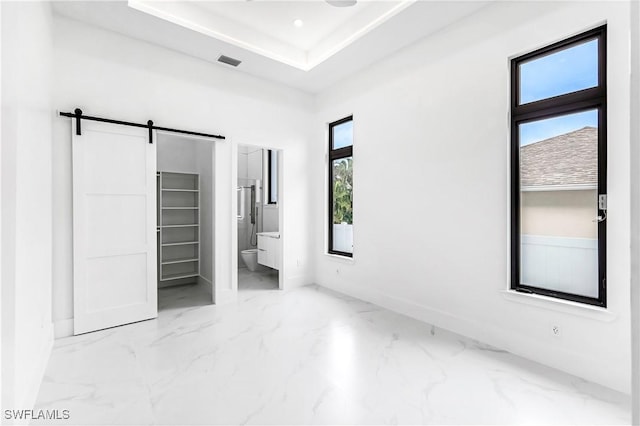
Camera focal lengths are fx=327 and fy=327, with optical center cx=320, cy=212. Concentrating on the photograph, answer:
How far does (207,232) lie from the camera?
4.68 m

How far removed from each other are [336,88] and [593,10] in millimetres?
2912

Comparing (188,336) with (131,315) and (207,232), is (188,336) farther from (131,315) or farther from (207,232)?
(207,232)

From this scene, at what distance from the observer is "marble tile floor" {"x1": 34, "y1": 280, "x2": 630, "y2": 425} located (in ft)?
6.48

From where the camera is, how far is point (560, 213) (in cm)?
260

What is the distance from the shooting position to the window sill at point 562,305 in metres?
2.28

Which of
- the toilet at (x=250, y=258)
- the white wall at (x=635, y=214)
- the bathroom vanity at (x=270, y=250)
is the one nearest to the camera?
the white wall at (x=635, y=214)

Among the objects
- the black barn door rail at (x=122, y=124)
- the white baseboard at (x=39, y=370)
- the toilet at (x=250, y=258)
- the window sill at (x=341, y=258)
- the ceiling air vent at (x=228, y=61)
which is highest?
the ceiling air vent at (x=228, y=61)

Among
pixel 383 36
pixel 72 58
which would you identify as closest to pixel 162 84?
pixel 72 58

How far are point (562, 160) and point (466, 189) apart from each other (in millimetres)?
762

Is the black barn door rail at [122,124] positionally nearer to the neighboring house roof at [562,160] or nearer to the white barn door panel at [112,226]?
the white barn door panel at [112,226]

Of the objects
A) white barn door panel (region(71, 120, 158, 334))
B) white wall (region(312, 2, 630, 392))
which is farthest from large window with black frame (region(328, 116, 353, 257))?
white barn door panel (region(71, 120, 158, 334))

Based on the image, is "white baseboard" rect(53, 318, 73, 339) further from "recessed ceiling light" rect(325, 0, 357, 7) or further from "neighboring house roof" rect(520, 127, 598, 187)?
Result: "neighboring house roof" rect(520, 127, 598, 187)

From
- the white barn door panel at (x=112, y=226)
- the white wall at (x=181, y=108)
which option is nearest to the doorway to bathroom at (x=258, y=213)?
the white wall at (x=181, y=108)

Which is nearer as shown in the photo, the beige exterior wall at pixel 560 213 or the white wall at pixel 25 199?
the white wall at pixel 25 199
